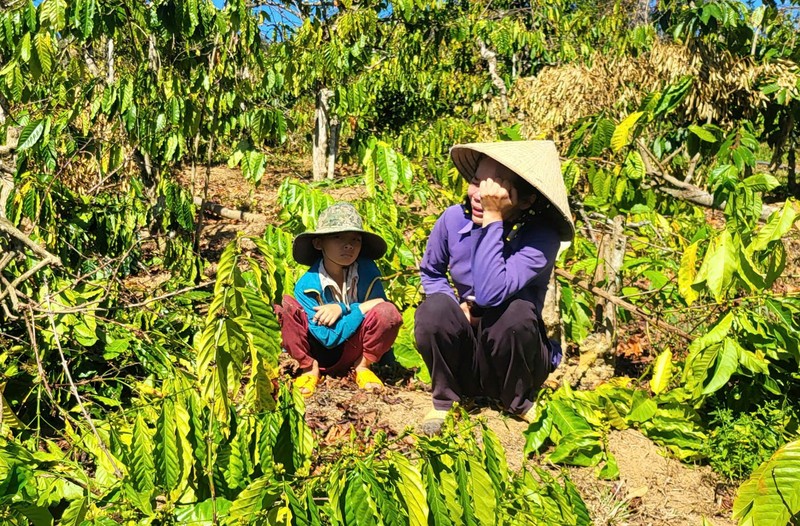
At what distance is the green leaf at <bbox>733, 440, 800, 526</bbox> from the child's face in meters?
1.89

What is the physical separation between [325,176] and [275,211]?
1297 millimetres

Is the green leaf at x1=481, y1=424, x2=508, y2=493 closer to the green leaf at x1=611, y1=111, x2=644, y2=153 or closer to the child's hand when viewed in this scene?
the child's hand

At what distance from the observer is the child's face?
2.92 metres

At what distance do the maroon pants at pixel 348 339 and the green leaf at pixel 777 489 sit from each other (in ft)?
5.77

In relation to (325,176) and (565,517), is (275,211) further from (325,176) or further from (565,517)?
(565,517)

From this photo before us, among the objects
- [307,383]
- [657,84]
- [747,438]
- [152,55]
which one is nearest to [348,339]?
[307,383]

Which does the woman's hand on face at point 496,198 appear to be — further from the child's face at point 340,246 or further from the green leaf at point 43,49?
the green leaf at point 43,49

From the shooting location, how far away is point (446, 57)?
29.9 ft

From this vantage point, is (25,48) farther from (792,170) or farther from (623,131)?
(792,170)

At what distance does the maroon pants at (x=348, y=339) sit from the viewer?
2.87m

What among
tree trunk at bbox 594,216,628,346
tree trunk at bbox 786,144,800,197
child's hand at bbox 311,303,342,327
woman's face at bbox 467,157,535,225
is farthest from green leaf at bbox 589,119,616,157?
tree trunk at bbox 786,144,800,197

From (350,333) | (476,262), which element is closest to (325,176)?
(350,333)

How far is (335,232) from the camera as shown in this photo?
9.48 feet

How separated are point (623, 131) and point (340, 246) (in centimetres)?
119
